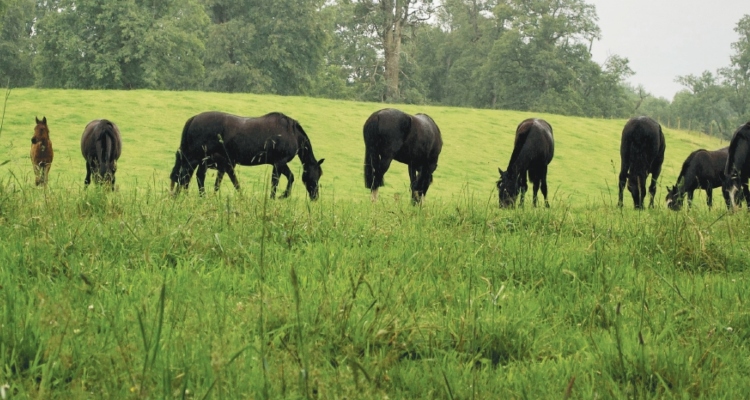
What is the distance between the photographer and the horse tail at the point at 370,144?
499 inches

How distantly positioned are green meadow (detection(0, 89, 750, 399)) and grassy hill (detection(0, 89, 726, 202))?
13.7 m

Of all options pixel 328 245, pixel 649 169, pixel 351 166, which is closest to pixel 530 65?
pixel 351 166

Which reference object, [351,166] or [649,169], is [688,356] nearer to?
[649,169]

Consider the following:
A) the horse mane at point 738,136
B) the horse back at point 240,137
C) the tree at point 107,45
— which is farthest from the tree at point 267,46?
the horse mane at point 738,136

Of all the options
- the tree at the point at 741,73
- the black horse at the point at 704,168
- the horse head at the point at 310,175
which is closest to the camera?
the horse head at the point at 310,175

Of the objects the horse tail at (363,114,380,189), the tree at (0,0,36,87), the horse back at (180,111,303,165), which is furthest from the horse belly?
the tree at (0,0,36,87)

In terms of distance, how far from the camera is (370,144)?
12812mm

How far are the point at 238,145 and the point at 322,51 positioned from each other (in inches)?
1816

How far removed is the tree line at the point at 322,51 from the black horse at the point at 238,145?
35.9 m

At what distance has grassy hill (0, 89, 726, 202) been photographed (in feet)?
73.8

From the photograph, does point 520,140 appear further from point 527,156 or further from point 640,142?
point 640,142

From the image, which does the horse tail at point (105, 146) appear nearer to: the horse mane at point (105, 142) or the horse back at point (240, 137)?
the horse mane at point (105, 142)

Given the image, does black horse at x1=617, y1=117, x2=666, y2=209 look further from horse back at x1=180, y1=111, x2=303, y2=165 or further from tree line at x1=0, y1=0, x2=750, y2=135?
tree line at x1=0, y1=0, x2=750, y2=135

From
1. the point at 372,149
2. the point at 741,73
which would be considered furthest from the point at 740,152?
the point at 741,73
